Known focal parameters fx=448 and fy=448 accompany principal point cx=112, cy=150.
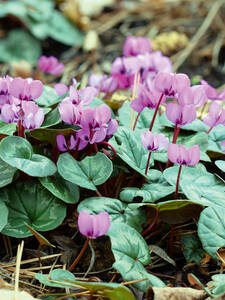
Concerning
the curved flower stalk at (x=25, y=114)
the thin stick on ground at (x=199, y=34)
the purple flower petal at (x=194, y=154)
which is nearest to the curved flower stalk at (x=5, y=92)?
the curved flower stalk at (x=25, y=114)

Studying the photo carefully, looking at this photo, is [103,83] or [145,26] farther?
[145,26]

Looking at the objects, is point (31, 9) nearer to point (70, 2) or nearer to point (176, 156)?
point (70, 2)

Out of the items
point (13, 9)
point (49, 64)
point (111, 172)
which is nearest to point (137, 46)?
point (49, 64)

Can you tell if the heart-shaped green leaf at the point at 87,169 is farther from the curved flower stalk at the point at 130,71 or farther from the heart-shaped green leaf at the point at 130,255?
the curved flower stalk at the point at 130,71

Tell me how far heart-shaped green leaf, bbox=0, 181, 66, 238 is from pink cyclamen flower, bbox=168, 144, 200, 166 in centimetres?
35

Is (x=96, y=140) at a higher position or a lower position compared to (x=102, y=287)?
higher

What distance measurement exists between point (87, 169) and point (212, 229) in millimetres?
369

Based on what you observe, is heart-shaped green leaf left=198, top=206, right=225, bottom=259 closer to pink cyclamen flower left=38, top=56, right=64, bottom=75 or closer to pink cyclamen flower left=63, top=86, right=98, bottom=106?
pink cyclamen flower left=63, top=86, right=98, bottom=106

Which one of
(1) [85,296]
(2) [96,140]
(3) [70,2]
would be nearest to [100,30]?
(3) [70,2]

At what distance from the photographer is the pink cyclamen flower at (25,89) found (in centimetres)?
121

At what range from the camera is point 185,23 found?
396 centimetres

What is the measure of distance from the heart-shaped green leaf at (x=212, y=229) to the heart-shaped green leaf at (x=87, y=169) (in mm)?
269

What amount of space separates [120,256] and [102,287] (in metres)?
0.09

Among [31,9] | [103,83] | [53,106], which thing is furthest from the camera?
[31,9]
